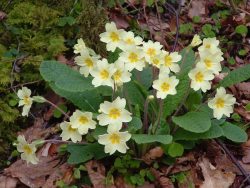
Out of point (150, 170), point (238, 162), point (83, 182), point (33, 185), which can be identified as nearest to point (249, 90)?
point (238, 162)

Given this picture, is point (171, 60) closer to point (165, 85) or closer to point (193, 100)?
point (165, 85)

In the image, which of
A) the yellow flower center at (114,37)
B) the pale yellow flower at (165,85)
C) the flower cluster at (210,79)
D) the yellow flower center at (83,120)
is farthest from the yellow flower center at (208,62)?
the yellow flower center at (83,120)

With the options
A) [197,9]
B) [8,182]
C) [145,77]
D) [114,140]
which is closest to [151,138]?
[114,140]

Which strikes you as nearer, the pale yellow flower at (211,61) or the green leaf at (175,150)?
the pale yellow flower at (211,61)

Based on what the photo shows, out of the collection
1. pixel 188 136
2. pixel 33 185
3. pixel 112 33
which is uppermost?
pixel 112 33

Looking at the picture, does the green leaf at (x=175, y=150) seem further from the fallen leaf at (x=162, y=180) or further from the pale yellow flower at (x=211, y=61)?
the pale yellow flower at (x=211, y=61)

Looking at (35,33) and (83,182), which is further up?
(35,33)

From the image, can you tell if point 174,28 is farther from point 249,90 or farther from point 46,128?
point 46,128
